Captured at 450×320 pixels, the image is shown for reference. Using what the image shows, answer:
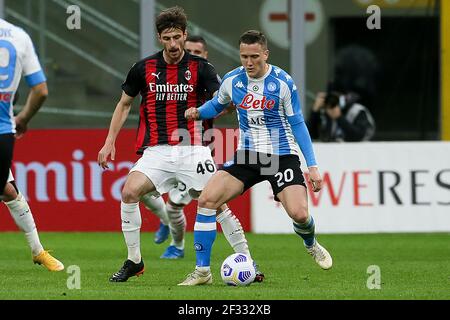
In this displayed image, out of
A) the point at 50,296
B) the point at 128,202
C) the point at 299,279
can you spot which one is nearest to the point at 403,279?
the point at 299,279

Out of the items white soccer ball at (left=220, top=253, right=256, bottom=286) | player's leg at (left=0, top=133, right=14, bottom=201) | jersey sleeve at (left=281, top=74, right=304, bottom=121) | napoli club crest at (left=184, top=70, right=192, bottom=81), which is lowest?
white soccer ball at (left=220, top=253, right=256, bottom=286)

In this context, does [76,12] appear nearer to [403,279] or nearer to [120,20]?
[120,20]

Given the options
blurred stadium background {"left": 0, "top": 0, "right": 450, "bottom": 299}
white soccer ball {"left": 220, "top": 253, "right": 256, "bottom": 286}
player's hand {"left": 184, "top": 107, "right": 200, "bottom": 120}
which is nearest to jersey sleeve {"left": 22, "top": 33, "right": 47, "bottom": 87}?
player's hand {"left": 184, "top": 107, "right": 200, "bottom": 120}

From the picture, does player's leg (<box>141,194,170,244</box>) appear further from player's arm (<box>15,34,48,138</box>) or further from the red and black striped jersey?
player's arm (<box>15,34,48,138</box>)

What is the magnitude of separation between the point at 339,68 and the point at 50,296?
30.2 ft

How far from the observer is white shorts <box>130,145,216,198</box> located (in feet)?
31.3

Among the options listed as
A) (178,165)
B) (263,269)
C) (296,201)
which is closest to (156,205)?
(263,269)

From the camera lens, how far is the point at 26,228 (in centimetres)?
991

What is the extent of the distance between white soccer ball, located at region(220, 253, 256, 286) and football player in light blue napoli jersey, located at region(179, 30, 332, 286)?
0.18 meters

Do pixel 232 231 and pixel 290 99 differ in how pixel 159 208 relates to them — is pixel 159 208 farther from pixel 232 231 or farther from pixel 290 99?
pixel 290 99

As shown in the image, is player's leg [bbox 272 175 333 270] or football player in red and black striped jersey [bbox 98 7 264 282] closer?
player's leg [bbox 272 175 333 270]

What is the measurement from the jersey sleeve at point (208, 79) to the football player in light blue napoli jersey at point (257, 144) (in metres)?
0.62

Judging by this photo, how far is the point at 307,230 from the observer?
364 inches

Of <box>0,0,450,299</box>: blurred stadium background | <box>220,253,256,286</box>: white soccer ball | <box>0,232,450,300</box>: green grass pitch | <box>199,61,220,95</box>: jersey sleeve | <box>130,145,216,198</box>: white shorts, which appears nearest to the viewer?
<box>0,232,450,300</box>: green grass pitch
